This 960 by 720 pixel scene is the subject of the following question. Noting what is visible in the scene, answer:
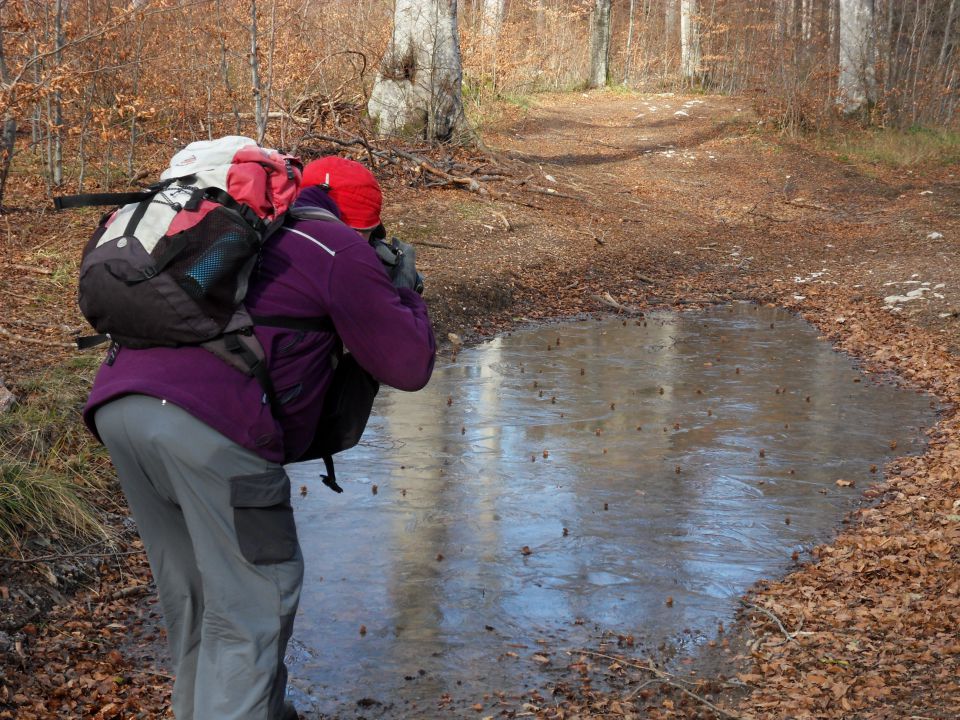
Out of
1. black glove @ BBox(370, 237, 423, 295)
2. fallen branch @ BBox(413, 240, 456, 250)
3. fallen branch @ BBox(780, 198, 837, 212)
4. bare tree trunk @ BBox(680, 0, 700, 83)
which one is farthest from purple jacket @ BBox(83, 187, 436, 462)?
bare tree trunk @ BBox(680, 0, 700, 83)

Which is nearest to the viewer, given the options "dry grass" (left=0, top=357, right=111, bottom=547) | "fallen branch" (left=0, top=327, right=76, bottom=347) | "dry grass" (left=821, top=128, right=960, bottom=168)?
"dry grass" (left=0, top=357, right=111, bottom=547)

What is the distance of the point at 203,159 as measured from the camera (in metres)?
3.00

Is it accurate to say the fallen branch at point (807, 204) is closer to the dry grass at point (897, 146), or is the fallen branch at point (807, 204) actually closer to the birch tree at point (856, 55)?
the dry grass at point (897, 146)

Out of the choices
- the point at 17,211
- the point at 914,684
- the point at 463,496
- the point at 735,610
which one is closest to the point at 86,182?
the point at 17,211

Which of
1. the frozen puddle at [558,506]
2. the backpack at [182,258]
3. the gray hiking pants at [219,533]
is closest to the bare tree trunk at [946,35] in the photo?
the frozen puddle at [558,506]

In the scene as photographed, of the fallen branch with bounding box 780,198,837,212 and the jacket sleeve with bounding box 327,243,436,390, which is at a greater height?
the jacket sleeve with bounding box 327,243,436,390

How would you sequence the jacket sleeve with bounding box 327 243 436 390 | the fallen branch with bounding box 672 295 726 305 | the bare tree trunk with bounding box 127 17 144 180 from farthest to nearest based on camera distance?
the fallen branch with bounding box 672 295 726 305
the bare tree trunk with bounding box 127 17 144 180
the jacket sleeve with bounding box 327 243 436 390

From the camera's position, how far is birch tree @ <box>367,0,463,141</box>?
1702cm

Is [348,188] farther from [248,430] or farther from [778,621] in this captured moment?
[778,621]

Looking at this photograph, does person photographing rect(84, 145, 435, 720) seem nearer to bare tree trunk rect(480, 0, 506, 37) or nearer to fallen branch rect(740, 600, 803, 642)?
fallen branch rect(740, 600, 803, 642)

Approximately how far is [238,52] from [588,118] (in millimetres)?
15115

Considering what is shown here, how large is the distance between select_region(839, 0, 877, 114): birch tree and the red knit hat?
23.7 metres

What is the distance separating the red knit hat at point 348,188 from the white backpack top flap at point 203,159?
1.45ft

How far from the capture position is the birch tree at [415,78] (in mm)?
17016
